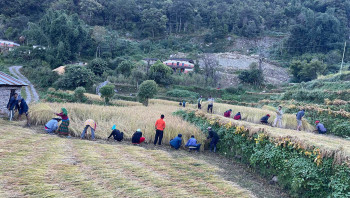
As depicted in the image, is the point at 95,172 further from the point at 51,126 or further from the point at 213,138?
the point at 213,138

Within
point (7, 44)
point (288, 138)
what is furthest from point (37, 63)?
point (288, 138)

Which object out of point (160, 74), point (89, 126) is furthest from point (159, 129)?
point (160, 74)

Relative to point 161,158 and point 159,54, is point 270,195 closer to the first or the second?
point 161,158

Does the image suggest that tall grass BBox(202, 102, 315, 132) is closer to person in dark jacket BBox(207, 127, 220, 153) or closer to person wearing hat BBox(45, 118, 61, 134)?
person in dark jacket BBox(207, 127, 220, 153)

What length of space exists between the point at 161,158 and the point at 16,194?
4.15 meters

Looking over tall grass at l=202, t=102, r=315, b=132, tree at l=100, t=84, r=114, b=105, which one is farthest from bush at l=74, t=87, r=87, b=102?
tall grass at l=202, t=102, r=315, b=132

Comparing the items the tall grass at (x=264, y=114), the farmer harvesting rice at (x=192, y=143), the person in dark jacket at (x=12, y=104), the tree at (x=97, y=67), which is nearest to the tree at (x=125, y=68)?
the tree at (x=97, y=67)

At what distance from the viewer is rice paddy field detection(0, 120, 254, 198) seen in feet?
16.6

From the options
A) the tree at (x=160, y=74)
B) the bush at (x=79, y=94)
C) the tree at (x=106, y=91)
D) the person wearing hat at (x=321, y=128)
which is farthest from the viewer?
the tree at (x=160, y=74)

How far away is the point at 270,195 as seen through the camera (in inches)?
258

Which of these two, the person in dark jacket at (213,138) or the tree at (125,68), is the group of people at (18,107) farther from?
the tree at (125,68)

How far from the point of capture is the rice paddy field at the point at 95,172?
5.06 metres

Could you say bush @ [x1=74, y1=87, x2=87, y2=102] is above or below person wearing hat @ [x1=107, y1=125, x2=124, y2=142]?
above

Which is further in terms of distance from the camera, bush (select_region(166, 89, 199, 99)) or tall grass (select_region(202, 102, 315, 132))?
bush (select_region(166, 89, 199, 99))
